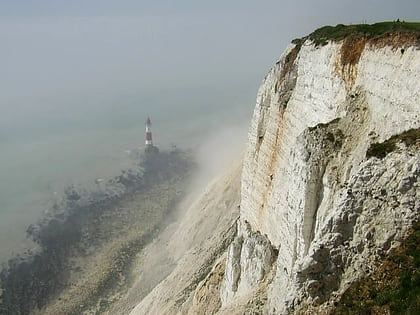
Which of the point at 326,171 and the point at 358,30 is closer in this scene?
the point at 326,171

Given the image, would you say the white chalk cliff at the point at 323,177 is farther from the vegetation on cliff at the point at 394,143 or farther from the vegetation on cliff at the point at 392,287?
the vegetation on cliff at the point at 392,287

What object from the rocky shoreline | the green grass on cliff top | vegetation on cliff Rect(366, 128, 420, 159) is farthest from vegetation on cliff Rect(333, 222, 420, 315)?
the rocky shoreline

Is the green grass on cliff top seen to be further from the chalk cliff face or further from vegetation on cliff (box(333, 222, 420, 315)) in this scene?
vegetation on cliff (box(333, 222, 420, 315))

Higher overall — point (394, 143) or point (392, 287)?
point (394, 143)

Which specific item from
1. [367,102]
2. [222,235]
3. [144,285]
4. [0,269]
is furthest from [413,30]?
[0,269]

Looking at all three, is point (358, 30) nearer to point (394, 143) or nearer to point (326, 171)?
point (326, 171)

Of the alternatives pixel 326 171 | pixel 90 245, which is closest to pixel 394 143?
pixel 326 171
